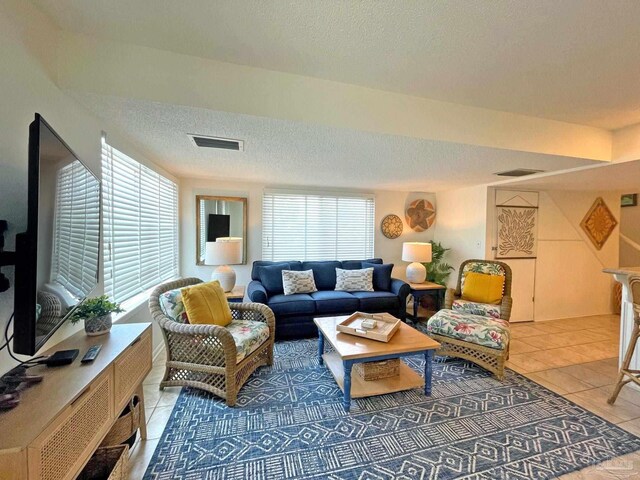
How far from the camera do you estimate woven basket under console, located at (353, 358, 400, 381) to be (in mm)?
2135

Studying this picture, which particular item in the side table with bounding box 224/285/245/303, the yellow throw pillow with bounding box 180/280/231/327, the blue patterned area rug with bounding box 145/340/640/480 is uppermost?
the yellow throw pillow with bounding box 180/280/231/327

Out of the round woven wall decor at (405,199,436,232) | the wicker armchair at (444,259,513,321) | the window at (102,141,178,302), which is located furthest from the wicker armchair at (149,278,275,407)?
the round woven wall decor at (405,199,436,232)

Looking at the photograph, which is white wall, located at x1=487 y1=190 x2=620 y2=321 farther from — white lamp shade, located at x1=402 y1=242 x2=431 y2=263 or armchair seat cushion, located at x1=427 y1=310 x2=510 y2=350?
armchair seat cushion, located at x1=427 y1=310 x2=510 y2=350

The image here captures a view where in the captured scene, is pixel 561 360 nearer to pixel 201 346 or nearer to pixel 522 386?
pixel 522 386

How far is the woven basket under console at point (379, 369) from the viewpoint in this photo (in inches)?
84.0

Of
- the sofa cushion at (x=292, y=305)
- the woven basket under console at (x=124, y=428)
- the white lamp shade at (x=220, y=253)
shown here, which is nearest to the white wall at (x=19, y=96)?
the woven basket under console at (x=124, y=428)

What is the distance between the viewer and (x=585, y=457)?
1.54 meters

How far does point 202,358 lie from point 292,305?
1.30m

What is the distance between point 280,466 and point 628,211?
782 cm

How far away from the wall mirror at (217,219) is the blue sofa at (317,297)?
2.03 ft

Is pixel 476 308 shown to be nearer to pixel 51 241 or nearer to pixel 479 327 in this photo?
pixel 479 327

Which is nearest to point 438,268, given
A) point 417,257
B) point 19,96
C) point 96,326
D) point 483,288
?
point 417,257

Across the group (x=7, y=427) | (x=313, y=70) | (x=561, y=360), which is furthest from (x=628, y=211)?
(x=7, y=427)

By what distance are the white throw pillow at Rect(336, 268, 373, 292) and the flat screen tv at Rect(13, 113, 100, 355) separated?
114 inches
